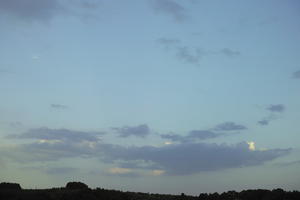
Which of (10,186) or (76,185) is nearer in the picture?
(10,186)

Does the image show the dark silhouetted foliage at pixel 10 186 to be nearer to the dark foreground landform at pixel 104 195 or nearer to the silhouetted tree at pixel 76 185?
the dark foreground landform at pixel 104 195

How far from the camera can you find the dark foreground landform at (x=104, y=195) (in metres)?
49.4

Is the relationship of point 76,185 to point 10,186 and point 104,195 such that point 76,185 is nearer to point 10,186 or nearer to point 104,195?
point 104,195

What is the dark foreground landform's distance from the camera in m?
49.4

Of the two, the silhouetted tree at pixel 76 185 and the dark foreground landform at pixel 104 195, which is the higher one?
the silhouetted tree at pixel 76 185

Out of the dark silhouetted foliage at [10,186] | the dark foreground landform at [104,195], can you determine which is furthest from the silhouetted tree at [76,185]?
the dark silhouetted foliage at [10,186]

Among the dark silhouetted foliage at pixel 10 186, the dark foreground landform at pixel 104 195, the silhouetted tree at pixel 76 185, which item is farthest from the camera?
the silhouetted tree at pixel 76 185

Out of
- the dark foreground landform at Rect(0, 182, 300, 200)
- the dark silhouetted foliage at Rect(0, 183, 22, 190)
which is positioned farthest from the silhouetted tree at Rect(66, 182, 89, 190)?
the dark silhouetted foliage at Rect(0, 183, 22, 190)

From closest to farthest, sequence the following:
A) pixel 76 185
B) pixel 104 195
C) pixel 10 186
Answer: pixel 104 195
pixel 10 186
pixel 76 185

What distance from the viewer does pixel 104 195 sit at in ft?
180

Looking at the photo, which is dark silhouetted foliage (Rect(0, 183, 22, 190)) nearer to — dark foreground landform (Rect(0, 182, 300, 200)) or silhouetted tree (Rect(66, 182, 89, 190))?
dark foreground landform (Rect(0, 182, 300, 200))

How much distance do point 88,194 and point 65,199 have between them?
3891 millimetres

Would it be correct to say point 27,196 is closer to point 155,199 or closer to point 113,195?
point 113,195

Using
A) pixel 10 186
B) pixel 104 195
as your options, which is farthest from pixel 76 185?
pixel 10 186
